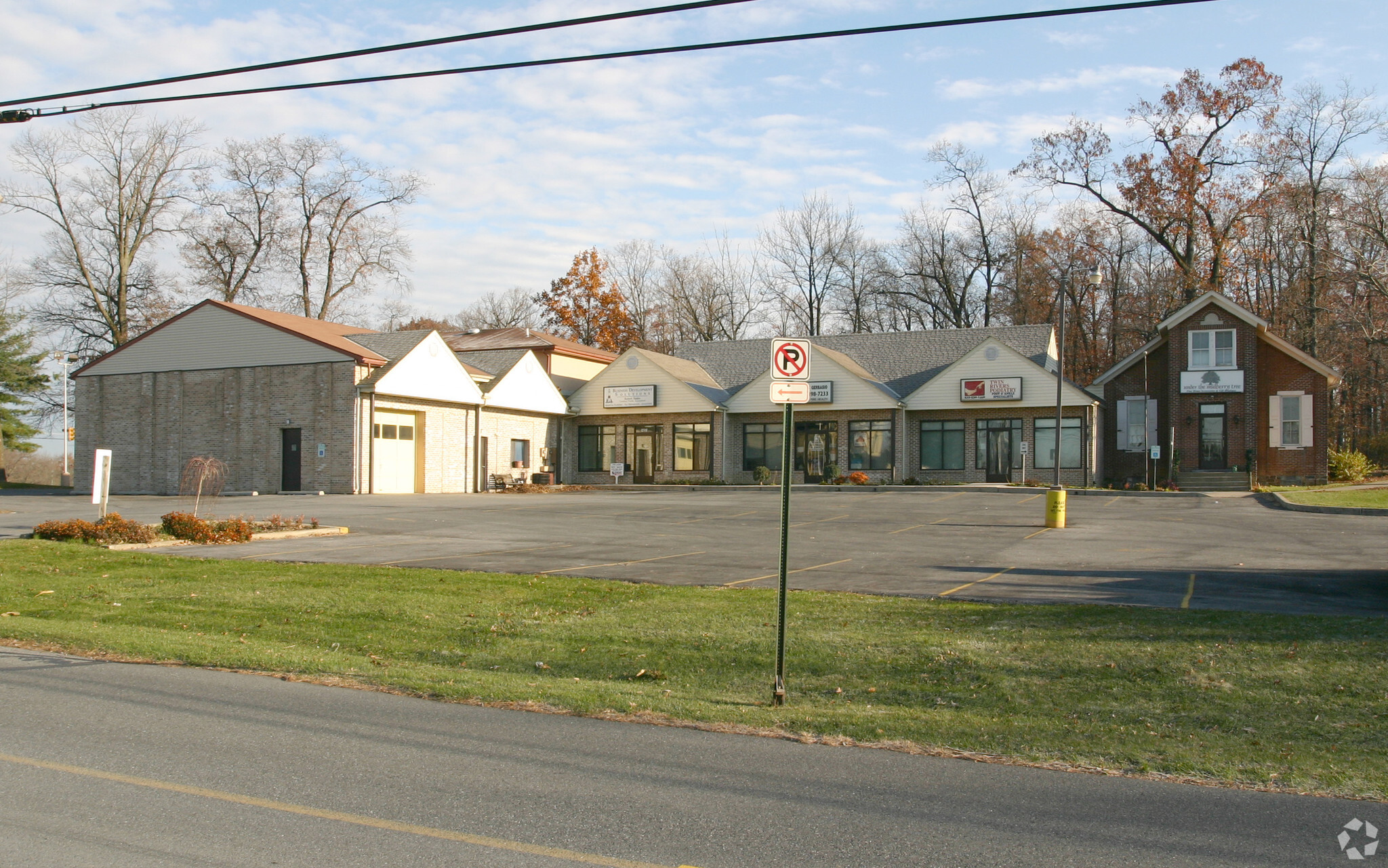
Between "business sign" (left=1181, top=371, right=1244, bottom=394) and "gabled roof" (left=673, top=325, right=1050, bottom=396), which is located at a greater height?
"gabled roof" (left=673, top=325, right=1050, bottom=396)

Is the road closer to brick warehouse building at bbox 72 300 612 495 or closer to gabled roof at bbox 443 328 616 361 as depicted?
brick warehouse building at bbox 72 300 612 495

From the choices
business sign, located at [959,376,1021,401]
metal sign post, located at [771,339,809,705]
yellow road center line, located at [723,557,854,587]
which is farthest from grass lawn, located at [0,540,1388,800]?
business sign, located at [959,376,1021,401]

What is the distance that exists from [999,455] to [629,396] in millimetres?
17407

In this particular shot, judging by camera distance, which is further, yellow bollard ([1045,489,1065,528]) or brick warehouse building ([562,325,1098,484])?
brick warehouse building ([562,325,1098,484])

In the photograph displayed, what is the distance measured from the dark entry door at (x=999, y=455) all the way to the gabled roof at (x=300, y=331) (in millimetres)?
25497

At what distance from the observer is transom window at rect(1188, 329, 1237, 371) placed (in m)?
40.2

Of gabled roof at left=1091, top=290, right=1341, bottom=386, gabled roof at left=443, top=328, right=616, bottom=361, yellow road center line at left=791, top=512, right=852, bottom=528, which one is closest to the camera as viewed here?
yellow road center line at left=791, top=512, right=852, bottom=528

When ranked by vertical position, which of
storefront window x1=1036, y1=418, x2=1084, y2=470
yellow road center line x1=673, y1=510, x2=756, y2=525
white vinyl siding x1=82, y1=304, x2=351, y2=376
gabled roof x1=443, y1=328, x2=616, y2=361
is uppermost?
gabled roof x1=443, y1=328, x2=616, y2=361

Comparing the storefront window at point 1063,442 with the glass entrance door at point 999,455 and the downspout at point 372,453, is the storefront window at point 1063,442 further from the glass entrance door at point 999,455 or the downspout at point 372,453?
the downspout at point 372,453

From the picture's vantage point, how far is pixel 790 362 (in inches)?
314

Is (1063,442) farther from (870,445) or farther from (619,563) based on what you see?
(619,563)

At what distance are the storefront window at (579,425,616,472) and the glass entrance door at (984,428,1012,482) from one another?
1809cm

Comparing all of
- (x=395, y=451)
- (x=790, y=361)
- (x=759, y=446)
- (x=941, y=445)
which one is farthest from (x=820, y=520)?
(x=759, y=446)

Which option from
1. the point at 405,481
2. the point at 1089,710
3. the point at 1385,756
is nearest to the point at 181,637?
the point at 1089,710
